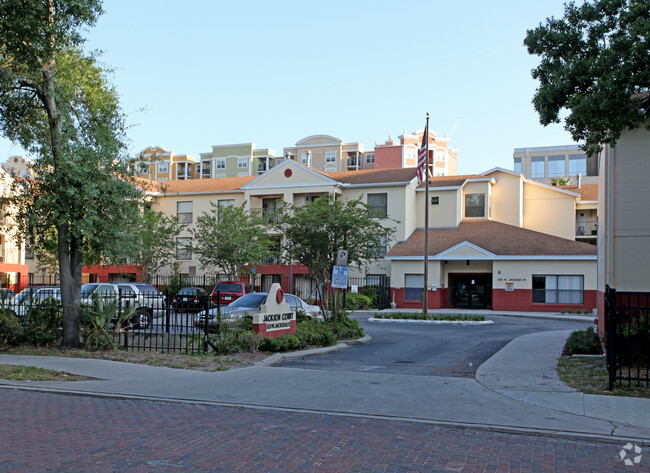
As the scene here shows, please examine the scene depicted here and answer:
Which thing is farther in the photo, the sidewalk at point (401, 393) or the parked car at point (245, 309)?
the parked car at point (245, 309)

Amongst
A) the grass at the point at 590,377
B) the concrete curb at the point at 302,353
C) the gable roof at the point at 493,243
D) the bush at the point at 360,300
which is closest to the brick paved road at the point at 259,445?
the grass at the point at 590,377

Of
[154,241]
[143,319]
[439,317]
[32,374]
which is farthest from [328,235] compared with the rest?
[154,241]

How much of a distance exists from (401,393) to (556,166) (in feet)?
283

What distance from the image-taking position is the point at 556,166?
8956 cm

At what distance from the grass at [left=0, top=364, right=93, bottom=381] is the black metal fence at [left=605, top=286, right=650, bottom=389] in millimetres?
9863

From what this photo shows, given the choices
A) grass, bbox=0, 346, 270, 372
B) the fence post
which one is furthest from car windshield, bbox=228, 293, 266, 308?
the fence post

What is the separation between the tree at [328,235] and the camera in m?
19.8

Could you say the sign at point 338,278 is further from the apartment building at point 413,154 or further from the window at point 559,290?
the apartment building at point 413,154

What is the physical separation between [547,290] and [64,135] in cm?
3129

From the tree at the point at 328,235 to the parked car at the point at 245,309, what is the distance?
1725mm

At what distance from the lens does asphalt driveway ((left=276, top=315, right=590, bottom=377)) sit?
1402 centimetres

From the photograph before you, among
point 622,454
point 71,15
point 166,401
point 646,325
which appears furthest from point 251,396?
point 71,15

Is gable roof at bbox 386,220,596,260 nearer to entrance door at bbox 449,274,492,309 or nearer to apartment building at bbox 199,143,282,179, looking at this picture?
entrance door at bbox 449,274,492,309

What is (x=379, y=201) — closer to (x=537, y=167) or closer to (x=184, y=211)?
(x=184, y=211)
